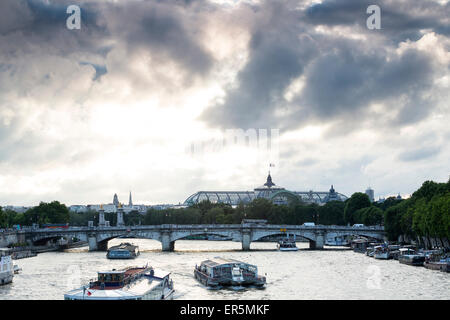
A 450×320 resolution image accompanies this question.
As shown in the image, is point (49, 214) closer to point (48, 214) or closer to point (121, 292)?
point (48, 214)

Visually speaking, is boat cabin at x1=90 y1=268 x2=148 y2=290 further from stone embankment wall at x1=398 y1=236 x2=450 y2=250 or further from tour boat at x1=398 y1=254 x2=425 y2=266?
stone embankment wall at x1=398 y1=236 x2=450 y2=250

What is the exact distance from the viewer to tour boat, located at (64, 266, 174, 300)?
143 feet

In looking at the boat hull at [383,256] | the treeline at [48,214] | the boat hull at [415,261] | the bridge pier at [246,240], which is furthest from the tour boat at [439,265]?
the treeline at [48,214]

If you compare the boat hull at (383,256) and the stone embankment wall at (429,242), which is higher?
the stone embankment wall at (429,242)

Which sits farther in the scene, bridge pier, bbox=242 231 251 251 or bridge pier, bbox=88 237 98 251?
bridge pier, bbox=88 237 98 251

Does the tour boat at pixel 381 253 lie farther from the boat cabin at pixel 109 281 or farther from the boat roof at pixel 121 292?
the boat cabin at pixel 109 281

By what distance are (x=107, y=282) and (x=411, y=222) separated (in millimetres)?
65789

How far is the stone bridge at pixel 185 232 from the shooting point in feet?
367

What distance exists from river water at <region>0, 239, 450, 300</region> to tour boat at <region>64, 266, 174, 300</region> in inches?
100

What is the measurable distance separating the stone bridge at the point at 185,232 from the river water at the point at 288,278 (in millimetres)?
19115

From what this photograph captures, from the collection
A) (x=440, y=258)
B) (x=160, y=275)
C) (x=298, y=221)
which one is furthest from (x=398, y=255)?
(x=298, y=221)

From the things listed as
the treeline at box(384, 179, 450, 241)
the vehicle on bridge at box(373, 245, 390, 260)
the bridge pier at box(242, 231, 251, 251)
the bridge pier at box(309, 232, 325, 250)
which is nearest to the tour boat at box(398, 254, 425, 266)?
the treeline at box(384, 179, 450, 241)
